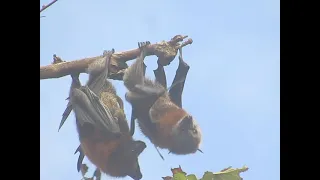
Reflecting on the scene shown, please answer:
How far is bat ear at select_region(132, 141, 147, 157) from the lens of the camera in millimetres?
Result: 5539

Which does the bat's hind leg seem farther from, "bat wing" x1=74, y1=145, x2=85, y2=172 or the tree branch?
"bat wing" x1=74, y1=145, x2=85, y2=172

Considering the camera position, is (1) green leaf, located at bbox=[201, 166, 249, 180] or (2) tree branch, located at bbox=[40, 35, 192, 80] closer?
(1) green leaf, located at bbox=[201, 166, 249, 180]

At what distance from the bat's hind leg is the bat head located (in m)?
0.14

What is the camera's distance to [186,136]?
18.2 ft

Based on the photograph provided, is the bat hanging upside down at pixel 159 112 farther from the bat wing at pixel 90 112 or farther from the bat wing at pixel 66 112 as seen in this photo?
the bat wing at pixel 66 112

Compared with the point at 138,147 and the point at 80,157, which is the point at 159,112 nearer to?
the point at 138,147

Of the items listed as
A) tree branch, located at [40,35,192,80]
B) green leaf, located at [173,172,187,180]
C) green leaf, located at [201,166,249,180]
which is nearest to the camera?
green leaf, located at [173,172,187,180]

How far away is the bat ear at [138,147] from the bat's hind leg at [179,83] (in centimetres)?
39

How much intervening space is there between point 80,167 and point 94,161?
0.15 meters

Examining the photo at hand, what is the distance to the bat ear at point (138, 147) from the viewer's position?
5.54m

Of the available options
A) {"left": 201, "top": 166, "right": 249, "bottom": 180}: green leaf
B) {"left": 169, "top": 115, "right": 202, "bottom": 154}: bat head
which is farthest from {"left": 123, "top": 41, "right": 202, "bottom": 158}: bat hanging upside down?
{"left": 201, "top": 166, "right": 249, "bottom": 180}: green leaf

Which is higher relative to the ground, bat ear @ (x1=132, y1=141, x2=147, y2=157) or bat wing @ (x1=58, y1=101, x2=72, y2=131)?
bat wing @ (x1=58, y1=101, x2=72, y2=131)
